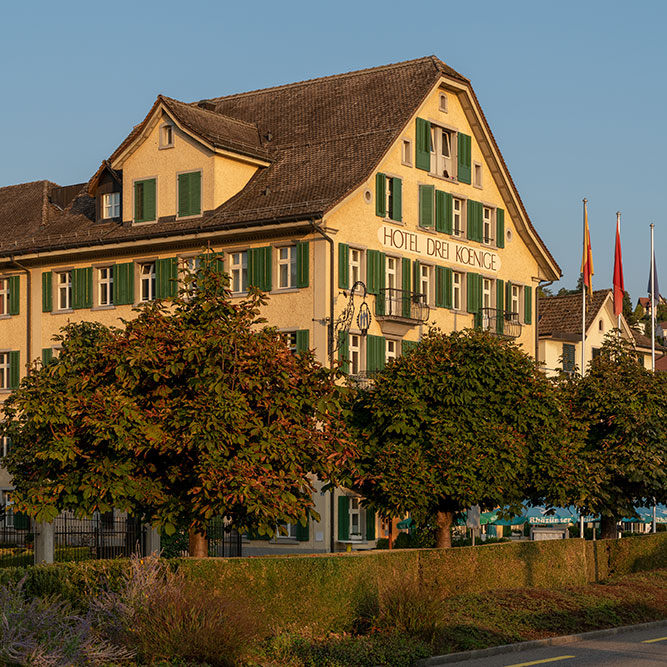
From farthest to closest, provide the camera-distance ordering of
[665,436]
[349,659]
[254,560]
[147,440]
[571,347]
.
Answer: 1. [571,347]
2. [665,436]
3. [147,440]
4. [254,560]
5. [349,659]

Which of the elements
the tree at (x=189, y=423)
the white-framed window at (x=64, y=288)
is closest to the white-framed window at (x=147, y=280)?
the white-framed window at (x=64, y=288)

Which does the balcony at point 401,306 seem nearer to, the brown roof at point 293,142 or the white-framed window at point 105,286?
the brown roof at point 293,142

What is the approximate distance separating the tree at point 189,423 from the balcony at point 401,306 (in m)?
20.8

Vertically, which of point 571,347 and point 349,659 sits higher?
point 571,347

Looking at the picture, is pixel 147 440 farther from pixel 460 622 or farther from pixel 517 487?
pixel 517 487

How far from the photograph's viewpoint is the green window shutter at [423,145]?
48.3 m

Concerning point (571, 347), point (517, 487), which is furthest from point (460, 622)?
point (571, 347)

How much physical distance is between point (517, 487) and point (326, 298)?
1396 centimetres

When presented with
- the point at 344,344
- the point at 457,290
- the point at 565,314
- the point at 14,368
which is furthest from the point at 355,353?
the point at 565,314

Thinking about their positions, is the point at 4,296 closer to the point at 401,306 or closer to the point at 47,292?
the point at 47,292

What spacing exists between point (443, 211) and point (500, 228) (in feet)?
13.0

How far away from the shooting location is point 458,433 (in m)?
30.9

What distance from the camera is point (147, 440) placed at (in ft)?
76.3

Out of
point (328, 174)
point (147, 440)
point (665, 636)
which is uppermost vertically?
point (328, 174)
